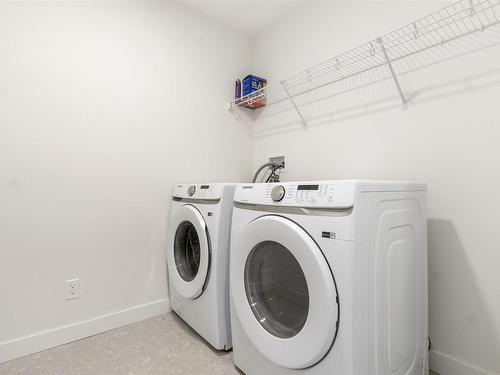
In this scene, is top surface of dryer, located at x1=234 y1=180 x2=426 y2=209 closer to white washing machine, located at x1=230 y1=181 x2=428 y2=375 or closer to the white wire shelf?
white washing machine, located at x1=230 y1=181 x2=428 y2=375

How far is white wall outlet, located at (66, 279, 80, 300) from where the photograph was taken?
61.2 inches

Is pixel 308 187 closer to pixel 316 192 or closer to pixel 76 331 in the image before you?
pixel 316 192

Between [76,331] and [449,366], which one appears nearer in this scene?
[449,366]

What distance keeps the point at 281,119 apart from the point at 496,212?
1465 mm

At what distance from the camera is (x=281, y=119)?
2189 millimetres

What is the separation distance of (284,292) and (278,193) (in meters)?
0.43

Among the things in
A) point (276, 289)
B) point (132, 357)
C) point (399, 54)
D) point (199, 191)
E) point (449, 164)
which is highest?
point (399, 54)

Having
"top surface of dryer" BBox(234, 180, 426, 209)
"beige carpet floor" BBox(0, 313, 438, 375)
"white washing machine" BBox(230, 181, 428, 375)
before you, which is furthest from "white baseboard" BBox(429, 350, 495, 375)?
"beige carpet floor" BBox(0, 313, 438, 375)

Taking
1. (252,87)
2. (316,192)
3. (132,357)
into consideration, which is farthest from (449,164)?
(132,357)

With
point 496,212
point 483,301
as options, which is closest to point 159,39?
point 496,212

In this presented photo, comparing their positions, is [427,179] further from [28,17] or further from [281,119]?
[28,17]

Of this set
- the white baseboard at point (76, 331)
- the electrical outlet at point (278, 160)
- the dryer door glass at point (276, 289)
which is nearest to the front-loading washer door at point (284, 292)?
the dryer door glass at point (276, 289)

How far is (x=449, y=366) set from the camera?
4.15 ft

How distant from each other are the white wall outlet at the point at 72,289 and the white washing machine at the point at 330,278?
0.98 meters
